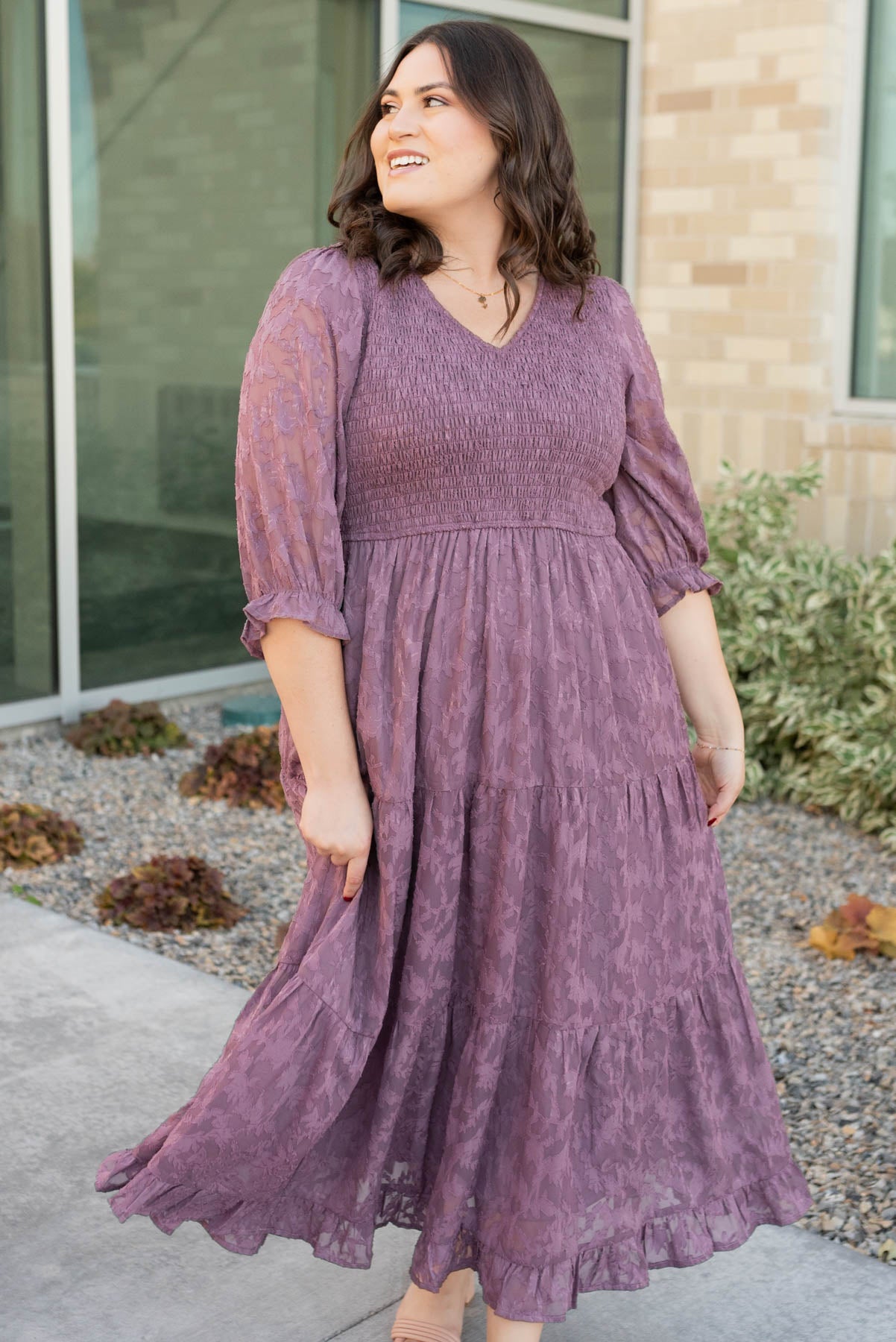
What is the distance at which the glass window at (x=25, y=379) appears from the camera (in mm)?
5211

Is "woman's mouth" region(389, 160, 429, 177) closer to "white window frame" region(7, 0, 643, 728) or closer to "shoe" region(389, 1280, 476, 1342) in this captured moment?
"shoe" region(389, 1280, 476, 1342)

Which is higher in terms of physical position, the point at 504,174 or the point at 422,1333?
the point at 504,174

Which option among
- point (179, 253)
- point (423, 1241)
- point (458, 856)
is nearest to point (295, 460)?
point (458, 856)

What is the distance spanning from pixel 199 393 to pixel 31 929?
8.83 ft

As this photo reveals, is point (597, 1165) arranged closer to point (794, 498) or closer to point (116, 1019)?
point (116, 1019)

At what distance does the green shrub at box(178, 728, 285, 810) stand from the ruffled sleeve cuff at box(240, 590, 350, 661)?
3.03 meters

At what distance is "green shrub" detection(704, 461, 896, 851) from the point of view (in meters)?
4.83

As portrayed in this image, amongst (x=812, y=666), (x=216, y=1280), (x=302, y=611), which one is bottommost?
(x=216, y=1280)

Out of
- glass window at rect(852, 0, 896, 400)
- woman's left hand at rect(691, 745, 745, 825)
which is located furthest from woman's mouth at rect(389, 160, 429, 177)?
glass window at rect(852, 0, 896, 400)

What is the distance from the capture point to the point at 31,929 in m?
3.81

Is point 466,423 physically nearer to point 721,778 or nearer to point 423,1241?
point 721,778

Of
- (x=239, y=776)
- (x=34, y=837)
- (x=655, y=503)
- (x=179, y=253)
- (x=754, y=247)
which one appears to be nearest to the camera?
(x=655, y=503)

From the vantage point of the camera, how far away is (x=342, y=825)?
74.3 inches

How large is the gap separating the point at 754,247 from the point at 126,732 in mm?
2961
